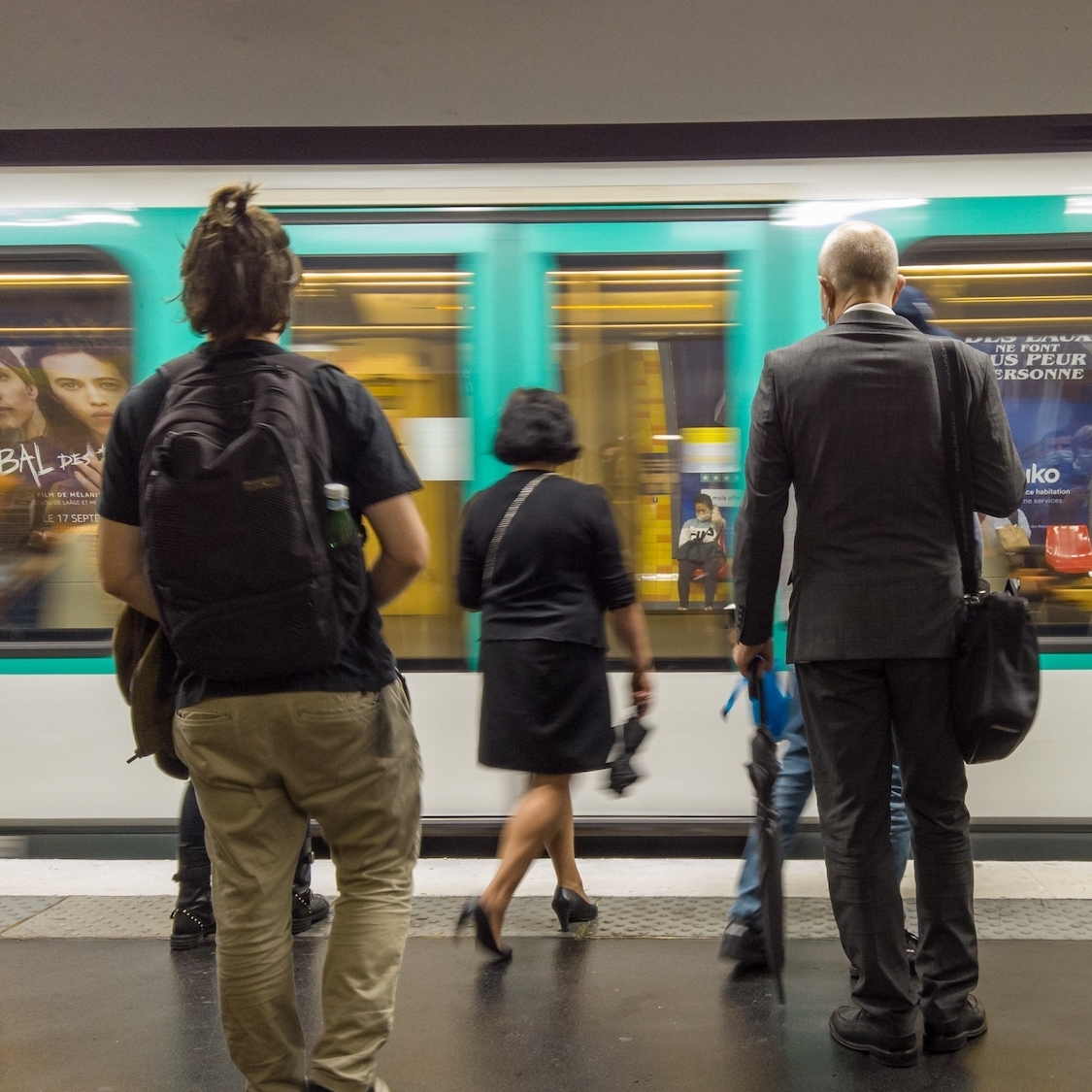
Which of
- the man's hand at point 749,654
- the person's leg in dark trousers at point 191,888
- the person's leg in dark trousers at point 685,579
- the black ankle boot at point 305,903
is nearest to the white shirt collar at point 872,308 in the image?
the man's hand at point 749,654

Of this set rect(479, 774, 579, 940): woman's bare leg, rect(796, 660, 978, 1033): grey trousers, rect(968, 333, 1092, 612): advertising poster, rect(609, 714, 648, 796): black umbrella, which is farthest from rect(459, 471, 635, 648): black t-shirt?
rect(968, 333, 1092, 612): advertising poster

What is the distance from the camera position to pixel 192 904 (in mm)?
3396

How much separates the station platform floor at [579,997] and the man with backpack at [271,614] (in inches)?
23.2

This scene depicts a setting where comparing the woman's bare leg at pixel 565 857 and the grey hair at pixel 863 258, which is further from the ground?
the grey hair at pixel 863 258

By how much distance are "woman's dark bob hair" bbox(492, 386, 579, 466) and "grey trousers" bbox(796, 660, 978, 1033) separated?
1.00 metres

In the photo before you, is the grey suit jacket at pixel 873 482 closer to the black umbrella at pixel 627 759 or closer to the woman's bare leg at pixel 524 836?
the black umbrella at pixel 627 759

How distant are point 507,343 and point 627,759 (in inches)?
61.3

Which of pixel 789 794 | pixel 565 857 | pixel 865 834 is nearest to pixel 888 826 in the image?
pixel 865 834

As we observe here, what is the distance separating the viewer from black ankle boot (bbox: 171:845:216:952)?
3377 mm

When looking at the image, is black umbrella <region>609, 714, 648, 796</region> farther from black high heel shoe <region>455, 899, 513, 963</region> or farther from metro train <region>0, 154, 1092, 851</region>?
metro train <region>0, 154, 1092, 851</region>

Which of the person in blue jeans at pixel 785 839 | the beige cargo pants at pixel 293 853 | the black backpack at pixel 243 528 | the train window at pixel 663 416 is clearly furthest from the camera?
the train window at pixel 663 416

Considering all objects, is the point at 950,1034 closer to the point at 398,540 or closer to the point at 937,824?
the point at 937,824

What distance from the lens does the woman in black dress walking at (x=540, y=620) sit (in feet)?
10.2

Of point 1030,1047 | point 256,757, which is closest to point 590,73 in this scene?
point 256,757
